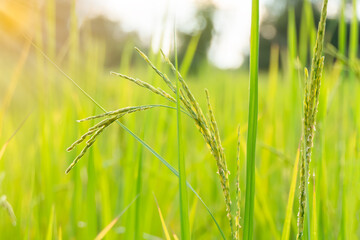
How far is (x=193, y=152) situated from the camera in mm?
1628

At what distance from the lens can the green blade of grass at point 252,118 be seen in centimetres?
40

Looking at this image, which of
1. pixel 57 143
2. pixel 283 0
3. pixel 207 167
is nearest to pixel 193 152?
pixel 207 167

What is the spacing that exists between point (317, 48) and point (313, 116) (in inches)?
2.6

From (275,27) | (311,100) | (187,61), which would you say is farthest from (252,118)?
(275,27)

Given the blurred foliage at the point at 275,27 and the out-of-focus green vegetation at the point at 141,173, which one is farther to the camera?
the blurred foliage at the point at 275,27

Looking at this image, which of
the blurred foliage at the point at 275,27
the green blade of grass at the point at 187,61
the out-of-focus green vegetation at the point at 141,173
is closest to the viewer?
the out-of-focus green vegetation at the point at 141,173

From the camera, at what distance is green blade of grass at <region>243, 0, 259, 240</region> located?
15.9 inches

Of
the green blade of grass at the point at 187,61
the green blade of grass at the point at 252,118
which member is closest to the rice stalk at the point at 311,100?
the green blade of grass at the point at 252,118

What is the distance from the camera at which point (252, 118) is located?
0.42m

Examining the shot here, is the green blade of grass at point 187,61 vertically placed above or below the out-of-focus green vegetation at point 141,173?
above

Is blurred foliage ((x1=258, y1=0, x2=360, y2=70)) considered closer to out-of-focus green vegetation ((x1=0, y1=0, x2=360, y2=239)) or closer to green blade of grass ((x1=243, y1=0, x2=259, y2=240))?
out-of-focus green vegetation ((x1=0, y1=0, x2=360, y2=239))

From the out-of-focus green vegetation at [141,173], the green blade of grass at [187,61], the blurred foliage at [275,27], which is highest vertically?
the blurred foliage at [275,27]

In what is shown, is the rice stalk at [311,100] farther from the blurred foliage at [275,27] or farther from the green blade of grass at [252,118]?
the blurred foliage at [275,27]

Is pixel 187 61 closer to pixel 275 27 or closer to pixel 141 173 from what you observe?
pixel 141 173
